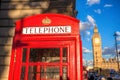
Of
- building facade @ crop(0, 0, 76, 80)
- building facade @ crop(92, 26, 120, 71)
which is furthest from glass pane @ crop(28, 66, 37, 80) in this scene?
building facade @ crop(92, 26, 120, 71)

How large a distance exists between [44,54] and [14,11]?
2081 mm

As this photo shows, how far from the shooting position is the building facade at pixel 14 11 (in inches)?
201

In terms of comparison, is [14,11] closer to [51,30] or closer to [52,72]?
[51,30]

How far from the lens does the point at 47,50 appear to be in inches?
147

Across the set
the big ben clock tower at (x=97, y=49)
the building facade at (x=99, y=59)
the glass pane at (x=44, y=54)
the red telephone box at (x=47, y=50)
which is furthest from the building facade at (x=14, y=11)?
the big ben clock tower at (x=97, y=49)

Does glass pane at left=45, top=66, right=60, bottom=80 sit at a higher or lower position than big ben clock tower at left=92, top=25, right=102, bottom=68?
lower

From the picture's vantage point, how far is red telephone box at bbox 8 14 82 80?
11.9 feet

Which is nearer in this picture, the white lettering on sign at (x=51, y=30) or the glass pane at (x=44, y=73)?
the glass pane at (x=44, y=73)

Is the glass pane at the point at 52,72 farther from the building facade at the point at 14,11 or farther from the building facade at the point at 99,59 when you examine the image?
the building facade at the point at 99,59

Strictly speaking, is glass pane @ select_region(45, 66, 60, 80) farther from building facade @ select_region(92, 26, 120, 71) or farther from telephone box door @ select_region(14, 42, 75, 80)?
building facade @ select_region(92, 26, 120, 71)

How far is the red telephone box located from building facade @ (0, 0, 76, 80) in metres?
1.35

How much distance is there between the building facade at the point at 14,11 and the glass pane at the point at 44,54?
152cm

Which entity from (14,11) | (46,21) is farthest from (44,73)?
(14,11)

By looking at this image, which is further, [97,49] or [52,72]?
[97,49]
